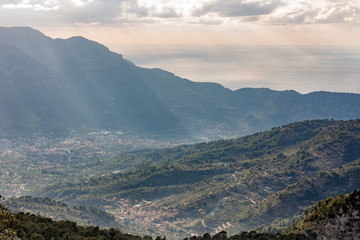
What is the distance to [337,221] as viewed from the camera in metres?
51.3

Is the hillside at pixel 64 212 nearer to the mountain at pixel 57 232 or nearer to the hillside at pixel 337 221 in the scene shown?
the mountain at pixel 57 232

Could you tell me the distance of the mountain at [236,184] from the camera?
3497 inches

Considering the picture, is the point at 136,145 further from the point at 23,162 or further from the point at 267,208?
the point at 267,208

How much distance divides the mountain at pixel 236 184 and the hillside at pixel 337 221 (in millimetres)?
27964

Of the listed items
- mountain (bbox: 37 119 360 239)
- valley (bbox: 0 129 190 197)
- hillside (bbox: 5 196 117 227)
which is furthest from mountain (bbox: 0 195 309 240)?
valley (bbox: 0 129 190 197)

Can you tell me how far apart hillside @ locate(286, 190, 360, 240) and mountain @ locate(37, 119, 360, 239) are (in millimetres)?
27964

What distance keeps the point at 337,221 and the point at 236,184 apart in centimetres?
5016

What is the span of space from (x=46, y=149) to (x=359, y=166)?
121114mm

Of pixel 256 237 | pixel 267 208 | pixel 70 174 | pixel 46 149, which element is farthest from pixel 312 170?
pixel 46 149

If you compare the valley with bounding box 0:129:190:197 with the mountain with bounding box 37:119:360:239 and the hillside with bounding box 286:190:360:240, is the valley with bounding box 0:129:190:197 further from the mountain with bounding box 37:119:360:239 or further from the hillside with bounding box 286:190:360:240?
the hillside with bounding box 286:190:360:240

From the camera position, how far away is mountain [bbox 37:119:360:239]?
291 feet

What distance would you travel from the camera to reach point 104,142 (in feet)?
630

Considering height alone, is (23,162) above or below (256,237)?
below

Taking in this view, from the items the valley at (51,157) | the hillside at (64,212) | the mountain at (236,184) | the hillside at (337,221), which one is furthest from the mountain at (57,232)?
the valley at (51,157)
